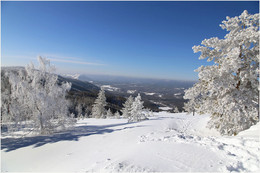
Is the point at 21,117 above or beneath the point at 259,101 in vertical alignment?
beneath

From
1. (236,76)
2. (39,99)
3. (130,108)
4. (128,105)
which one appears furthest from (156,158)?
(128,105)

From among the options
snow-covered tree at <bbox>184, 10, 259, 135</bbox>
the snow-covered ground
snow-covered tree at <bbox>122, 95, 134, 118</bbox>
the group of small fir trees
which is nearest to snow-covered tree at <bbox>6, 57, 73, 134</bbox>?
the snow-covered ground

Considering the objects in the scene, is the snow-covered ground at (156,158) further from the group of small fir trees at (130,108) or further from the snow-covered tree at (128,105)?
the snow-covered tree at (128,105)

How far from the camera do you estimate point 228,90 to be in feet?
24.7

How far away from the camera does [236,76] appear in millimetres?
7500

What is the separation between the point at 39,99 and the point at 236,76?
14740 millimetres

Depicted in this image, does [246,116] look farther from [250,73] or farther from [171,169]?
[171,169]

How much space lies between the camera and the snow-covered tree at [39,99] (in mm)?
10680

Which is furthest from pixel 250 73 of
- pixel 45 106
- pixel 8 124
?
pixel 8 124

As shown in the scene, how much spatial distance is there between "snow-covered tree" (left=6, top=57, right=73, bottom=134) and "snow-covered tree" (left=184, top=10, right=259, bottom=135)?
12.0 meters

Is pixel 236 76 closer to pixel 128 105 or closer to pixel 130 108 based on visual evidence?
pixel 130 108

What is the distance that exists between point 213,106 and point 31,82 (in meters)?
14.8

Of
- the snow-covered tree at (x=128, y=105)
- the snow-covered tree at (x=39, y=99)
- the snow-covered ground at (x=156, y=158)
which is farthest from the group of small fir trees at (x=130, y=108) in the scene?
the snow-covered ground at (x=156, y=158)

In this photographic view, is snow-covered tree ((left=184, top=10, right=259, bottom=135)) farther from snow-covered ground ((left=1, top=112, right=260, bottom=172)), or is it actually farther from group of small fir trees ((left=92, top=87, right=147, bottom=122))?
group of small fir trees ((left=92, top=87, right=147, bottom=122))
